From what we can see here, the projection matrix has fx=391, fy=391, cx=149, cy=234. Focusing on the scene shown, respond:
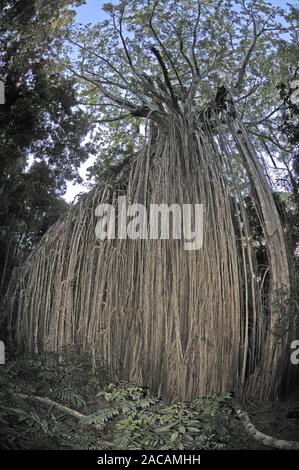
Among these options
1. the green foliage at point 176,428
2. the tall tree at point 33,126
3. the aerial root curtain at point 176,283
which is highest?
the tall tree at point 33,126

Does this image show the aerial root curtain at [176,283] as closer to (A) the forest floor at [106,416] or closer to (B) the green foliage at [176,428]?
(A) the forest floor at [106,416]

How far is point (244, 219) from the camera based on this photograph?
4.04m

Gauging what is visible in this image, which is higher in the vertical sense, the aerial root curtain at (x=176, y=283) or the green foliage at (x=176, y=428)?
the aerial root curtain at (x=176, y=283)

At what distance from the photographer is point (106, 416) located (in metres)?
3.06

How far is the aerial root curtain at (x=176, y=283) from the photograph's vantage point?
3.81 m

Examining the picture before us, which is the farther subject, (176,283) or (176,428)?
(176,283)

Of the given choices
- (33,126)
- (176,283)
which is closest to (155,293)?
(176,283)

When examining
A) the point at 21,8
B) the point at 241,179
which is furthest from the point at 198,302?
the point at 21,8

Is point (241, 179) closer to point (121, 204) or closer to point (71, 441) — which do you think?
point (121, 204)

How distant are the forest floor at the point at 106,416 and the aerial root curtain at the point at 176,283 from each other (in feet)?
0.99

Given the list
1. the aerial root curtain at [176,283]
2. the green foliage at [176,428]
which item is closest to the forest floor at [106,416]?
the green foliage at [176,428]

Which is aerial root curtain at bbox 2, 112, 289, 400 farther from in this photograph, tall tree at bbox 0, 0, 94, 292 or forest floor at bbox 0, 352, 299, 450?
tall tree at bbox 0, 0, 94, 292

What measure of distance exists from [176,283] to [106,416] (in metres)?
1.37

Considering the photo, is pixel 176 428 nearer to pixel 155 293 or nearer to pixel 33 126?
pixel 155 293
